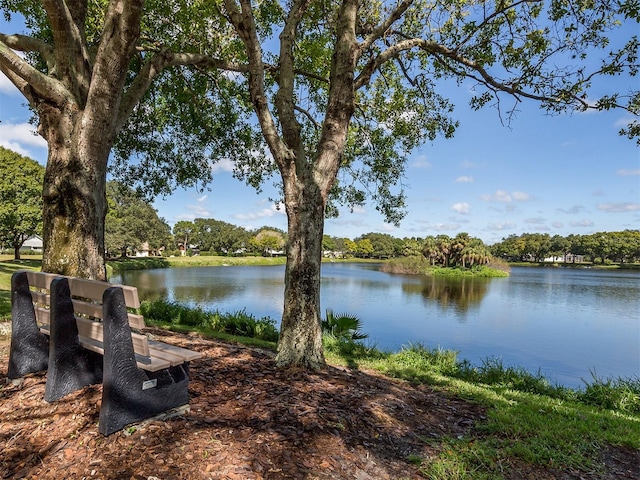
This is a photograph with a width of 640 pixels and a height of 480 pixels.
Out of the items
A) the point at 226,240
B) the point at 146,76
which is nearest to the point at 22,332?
the point at 146,76

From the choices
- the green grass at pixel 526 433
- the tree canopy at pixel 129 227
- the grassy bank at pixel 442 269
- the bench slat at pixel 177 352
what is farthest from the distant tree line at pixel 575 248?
the bench slat at pixel 177 352

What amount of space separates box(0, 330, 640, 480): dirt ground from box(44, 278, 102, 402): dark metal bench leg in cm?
9

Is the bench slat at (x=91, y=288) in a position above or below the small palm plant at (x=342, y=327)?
above

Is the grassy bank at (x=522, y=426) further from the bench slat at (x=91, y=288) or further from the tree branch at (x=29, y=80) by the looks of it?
the tree branch at (x=29, y=80)

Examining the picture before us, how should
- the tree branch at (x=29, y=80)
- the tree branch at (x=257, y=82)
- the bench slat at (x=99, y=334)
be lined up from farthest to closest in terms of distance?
the tree branch at (x=257, y=82)
the tree branch at (x=29, y=80)
the bench slat at (x=99, y=334)

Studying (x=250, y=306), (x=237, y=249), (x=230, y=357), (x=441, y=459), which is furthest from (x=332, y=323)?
(x=237, y=249)

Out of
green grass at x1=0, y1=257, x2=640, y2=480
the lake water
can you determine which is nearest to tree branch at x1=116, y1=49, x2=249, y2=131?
green grass at x1=0, y1=257, x2=640, y2=480

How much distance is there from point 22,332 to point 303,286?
266 cm

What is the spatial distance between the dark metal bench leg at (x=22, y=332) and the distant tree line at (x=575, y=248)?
96314mm

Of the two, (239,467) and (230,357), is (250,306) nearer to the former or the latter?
(230,357)

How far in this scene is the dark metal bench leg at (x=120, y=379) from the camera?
2.53 meters

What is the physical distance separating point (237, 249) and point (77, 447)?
8423 centimetres

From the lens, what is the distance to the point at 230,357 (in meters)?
4.80

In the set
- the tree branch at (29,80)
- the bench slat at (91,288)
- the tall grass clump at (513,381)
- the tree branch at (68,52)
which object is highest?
the tree branch at (68,52)
